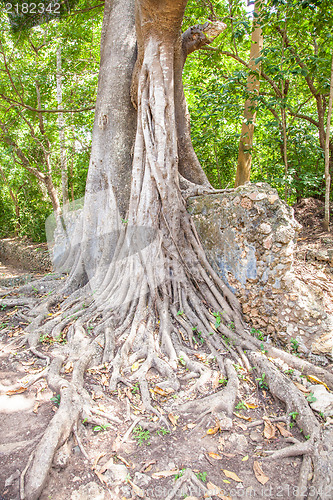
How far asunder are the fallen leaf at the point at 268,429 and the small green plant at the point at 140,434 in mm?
815

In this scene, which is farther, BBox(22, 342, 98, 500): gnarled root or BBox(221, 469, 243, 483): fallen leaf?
BBox(221, 469, 243, 483): fallen leaf

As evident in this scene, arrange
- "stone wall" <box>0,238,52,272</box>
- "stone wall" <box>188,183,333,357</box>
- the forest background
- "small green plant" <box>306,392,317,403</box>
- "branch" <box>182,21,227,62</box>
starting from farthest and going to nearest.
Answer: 1. "stone wall" <box>0,238,52,272</box>
2. the forest background
3. "branch" <box>182,21,227,62</box>
4. "stone wall" <box>188,183,333,357</box>
5. "small green plant" <box>306,392,317,403</box>

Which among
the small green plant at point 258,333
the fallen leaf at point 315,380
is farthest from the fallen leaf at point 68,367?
Answer: the fallen leaf at point 315,380

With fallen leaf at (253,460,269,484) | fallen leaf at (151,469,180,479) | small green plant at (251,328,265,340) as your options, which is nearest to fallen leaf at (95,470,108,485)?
fallen leaf at (151,469,180,479)

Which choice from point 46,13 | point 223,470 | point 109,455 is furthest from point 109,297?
point 46,13

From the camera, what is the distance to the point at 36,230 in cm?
1053

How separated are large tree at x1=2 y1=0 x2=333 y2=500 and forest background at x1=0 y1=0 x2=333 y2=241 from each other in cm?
125

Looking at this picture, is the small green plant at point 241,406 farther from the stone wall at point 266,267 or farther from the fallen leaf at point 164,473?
the stone wall at point 266,267

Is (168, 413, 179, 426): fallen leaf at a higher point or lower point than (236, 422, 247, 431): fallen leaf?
higher

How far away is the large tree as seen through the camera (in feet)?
8.65

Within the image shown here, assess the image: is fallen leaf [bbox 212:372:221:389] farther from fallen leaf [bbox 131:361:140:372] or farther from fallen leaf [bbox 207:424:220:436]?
fallen leaf [bbox 131:361:140:372]

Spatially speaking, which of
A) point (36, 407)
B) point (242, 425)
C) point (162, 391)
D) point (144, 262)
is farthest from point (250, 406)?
point (144, 262)

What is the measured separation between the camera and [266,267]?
132 inches

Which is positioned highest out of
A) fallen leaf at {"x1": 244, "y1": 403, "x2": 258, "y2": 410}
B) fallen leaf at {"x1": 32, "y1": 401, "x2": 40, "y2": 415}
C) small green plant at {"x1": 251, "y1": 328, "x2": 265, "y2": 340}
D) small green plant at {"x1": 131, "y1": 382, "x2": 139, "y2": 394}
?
small green plant at {"x1": 251, "y1": 328, "x2": 265, "y2": 340}
